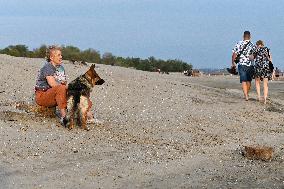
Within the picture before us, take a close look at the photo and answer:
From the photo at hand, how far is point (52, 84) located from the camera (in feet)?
34.8

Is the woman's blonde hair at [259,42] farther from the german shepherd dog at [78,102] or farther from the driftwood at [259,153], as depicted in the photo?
the driftwood at [259,153]

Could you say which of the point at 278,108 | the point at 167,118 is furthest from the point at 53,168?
the point at 278,108

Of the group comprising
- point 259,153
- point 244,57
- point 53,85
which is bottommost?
point 259,153

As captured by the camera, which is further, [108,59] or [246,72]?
[108,59]

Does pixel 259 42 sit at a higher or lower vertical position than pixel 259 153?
higher

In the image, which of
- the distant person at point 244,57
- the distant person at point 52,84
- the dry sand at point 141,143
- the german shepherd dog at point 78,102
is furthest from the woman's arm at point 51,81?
the distant person at point 244,57

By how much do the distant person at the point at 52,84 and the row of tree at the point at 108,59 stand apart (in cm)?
2406

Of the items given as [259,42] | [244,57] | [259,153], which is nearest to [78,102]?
[259,153]

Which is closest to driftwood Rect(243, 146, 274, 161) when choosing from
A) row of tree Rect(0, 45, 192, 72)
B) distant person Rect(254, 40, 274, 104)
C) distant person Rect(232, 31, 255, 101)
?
distant person Rect(254, 40, 274, 104)

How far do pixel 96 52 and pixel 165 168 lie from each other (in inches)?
1418

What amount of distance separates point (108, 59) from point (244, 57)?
27795 mm

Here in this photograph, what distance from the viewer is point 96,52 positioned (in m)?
43.9

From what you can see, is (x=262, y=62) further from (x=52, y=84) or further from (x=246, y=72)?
(x=52, y=84)

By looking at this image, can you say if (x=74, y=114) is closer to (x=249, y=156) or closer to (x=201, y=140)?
(x=201, y=140)
